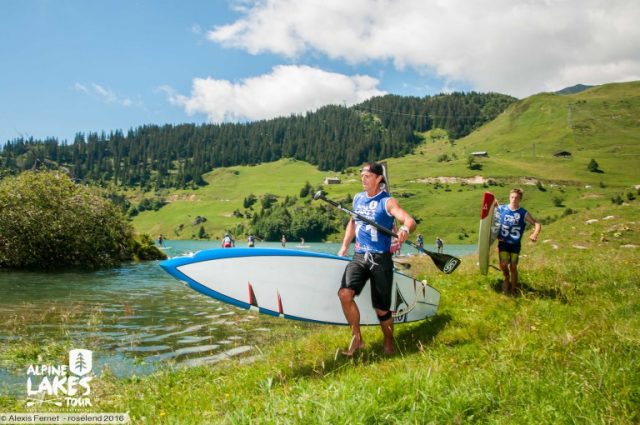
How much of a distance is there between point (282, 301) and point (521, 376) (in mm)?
4625

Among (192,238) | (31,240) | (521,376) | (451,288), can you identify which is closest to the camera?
(521,376)

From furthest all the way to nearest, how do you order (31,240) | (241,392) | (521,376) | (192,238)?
(192,238), (31,240), (241,392), (521,376)

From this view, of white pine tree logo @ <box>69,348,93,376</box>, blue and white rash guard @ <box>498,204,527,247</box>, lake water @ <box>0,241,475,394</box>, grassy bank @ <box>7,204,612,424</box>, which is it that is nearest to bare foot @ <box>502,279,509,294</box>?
grassy bank @ <box>7,204,612,424</box>

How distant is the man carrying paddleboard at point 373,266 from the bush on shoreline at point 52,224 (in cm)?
3167

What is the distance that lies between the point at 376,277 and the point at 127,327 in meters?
8.38

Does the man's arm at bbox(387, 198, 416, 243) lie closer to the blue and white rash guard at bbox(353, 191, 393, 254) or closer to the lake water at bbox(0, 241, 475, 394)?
the blue and white rash guard at bbox(353, 191, 393, 254)

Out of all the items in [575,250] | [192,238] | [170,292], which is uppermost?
[575,250]

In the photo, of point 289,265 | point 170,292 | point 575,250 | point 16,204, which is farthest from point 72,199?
point 575,250

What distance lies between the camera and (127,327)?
41.3ft

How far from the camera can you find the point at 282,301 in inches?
333

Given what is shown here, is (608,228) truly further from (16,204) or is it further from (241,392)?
(16,204)

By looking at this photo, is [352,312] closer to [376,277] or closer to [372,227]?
[376,277]

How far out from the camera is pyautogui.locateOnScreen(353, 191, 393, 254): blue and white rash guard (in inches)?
300

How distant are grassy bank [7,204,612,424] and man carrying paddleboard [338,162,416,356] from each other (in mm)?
589
